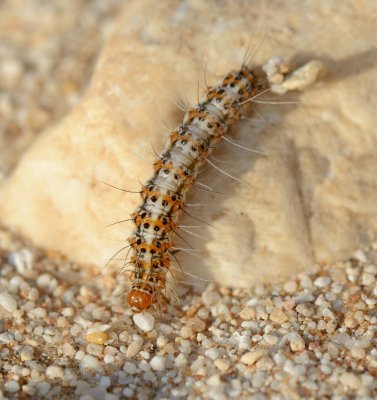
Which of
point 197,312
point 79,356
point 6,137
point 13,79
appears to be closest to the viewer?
point 79,356

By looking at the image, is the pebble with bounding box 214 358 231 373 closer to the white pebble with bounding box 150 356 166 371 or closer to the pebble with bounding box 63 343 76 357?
the white pebble with bounding box 150 356 166 371

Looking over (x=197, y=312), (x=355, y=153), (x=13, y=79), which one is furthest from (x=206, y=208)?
(x=13, y=79)

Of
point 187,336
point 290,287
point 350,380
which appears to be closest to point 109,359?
point 187,336

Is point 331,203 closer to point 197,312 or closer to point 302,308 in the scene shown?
point 302,308

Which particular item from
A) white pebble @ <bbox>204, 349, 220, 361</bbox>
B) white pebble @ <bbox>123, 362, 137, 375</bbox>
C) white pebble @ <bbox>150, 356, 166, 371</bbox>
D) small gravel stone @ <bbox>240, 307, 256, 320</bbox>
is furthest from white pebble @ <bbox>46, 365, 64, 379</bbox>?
small gravel stone @ <bbox>240, 307, 256, 320</bbox>

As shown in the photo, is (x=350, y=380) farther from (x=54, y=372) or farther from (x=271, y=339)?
(x=54, y=372)

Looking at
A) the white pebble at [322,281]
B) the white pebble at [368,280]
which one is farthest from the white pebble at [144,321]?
the white pebble at [368,280]
